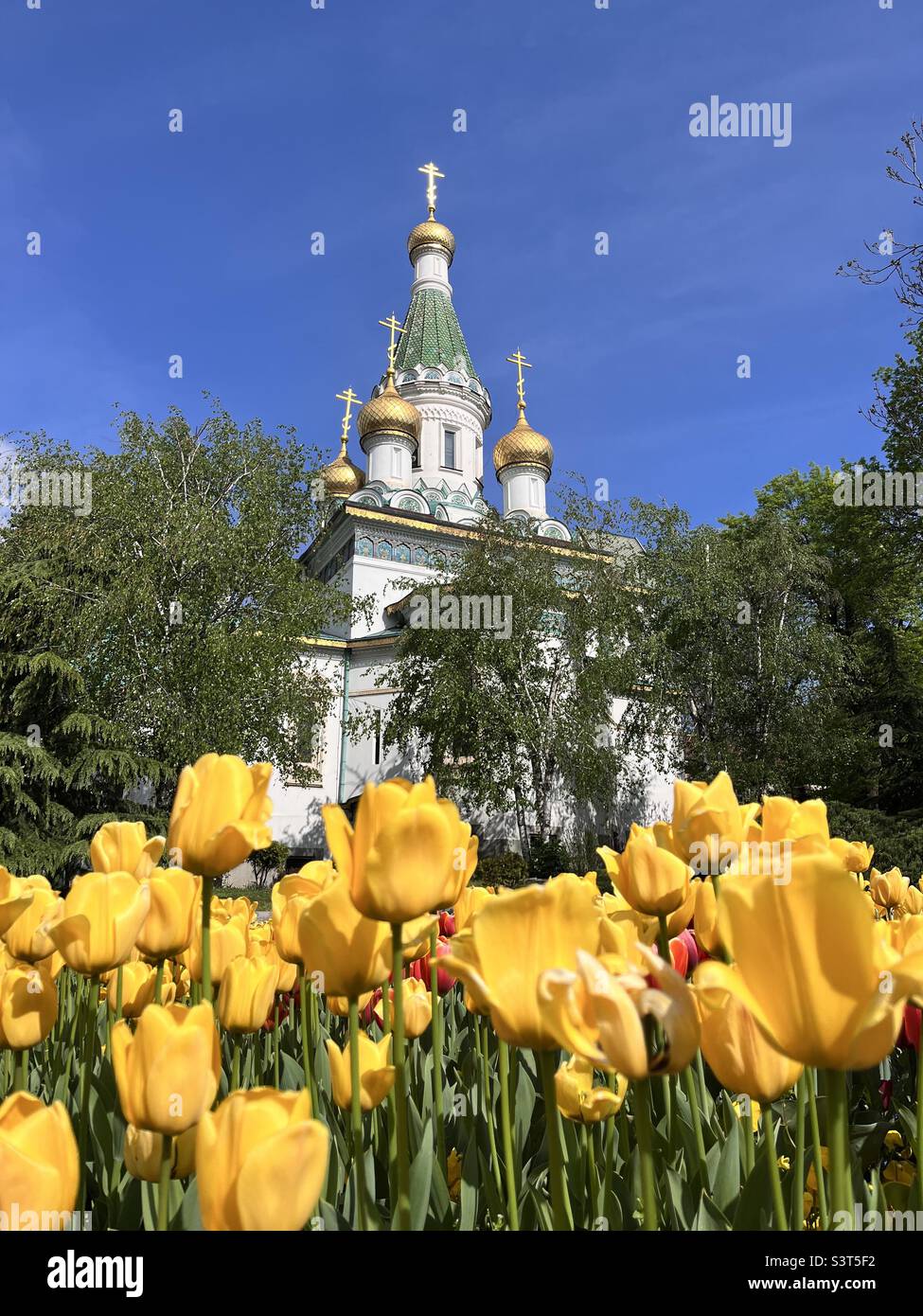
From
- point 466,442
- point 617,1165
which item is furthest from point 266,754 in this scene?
point 466,442

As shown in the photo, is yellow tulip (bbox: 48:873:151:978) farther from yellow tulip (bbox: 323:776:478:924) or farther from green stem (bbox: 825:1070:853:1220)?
green stem (bbox: 825:1070:853:1220)

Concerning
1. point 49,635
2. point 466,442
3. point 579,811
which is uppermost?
point 466,442

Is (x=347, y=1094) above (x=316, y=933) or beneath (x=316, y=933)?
beneath

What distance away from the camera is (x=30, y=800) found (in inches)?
510

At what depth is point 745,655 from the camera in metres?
19.2

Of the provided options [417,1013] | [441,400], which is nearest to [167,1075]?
[417,1013]

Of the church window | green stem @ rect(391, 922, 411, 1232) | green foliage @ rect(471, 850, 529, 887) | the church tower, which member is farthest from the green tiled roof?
green stem @ rect(391, 922, 411, 1232)

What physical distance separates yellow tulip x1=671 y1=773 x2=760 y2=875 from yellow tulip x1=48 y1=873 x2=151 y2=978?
921 mm

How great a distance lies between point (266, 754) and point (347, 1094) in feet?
58.3

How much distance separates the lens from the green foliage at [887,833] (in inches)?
424

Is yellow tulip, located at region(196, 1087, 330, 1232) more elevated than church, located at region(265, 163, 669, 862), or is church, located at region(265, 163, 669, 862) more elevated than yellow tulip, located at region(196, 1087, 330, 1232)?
church, located at region(265, 163, 669, 862)

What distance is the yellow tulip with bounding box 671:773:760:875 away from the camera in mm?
1360

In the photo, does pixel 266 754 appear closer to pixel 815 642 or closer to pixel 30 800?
pixel 30 800

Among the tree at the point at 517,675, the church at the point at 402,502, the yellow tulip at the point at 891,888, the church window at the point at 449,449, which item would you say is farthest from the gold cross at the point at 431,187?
the yellow tulip at the point at 891,888
